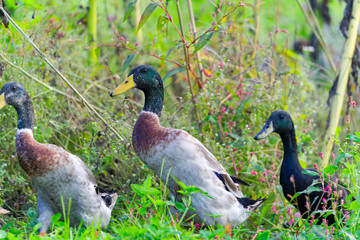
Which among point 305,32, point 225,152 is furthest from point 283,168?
point 305,32

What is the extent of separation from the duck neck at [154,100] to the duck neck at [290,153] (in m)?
0.97

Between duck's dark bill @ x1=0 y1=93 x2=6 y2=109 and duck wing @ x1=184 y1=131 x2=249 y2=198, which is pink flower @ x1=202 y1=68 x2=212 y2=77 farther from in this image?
duck's dark bill @ x1=0 y1=93 x2=6 y2=109

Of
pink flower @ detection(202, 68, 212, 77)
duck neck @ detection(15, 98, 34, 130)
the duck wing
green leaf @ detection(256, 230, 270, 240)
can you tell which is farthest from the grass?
green leaf @ detection(256, 230, 270, 240)

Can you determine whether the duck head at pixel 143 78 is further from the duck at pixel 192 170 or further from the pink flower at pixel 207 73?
the pink flower at pixel 207 73

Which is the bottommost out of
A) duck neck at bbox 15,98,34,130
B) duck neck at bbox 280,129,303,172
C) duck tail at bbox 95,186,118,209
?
duck tail at bbox 95,186,118,209

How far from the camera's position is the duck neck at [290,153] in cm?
430

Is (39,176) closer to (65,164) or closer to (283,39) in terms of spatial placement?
(65,164)

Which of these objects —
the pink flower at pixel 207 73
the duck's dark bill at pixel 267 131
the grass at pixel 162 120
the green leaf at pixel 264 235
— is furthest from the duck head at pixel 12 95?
the green leaf at pixel 264 235

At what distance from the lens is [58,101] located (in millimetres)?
5207

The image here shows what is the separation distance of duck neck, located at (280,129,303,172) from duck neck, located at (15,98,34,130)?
1855 millimetres

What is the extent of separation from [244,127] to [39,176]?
197 centimetres

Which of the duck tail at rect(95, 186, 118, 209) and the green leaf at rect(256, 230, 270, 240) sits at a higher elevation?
the green leaf at rect(256, 230, 270, 240)

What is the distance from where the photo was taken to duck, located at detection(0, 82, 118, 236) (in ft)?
12.3

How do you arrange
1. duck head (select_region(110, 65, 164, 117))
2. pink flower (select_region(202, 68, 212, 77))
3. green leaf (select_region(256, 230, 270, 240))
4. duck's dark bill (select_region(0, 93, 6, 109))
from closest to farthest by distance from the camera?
green leaf (select_region(256, 230, 270, 240))
duck's dark bill (select_region(0, 93, 6, 109))
duck head (select_region(110, 65, 164, 117))
pink flower (select_region(202, 68, 212, 77))
